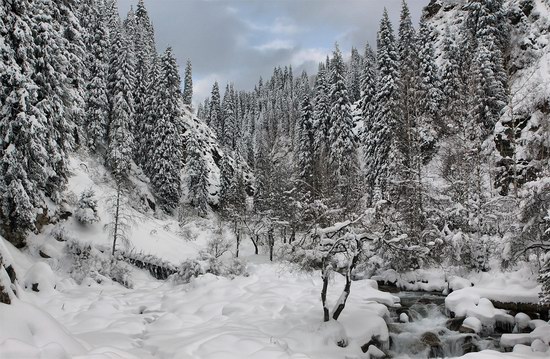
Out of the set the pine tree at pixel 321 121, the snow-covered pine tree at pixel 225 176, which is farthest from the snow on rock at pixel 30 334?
the snow-covered pine tree at pixel 225 176

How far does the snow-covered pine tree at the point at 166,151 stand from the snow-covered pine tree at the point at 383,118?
2094cm

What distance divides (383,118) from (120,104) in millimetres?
25143

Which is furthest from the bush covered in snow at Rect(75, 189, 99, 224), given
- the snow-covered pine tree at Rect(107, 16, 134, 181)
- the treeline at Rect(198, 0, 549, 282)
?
the treeline at Rect(198, 0, 549, 282)

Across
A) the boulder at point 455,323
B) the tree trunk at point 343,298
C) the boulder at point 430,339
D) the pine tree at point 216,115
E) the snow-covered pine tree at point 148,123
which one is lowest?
the boulder at point 430,339

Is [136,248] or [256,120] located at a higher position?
[256,120]

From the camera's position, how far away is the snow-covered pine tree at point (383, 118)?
116 feet

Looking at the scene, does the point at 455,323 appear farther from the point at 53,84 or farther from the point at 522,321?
the point at 53,84

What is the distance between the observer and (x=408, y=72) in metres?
28.6

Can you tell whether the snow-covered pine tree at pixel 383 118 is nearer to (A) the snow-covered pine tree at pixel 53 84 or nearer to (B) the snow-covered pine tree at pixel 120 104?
(A) the snow-covered pine tree at pixel 53 84

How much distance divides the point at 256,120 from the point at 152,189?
8416 cm

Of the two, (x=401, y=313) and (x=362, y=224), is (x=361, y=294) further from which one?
(x=362, y=224)

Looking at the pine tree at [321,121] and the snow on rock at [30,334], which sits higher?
the pine tree at [321,121]

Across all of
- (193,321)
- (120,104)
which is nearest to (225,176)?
(120,104)

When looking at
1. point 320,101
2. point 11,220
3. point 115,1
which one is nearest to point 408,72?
point 320,101
